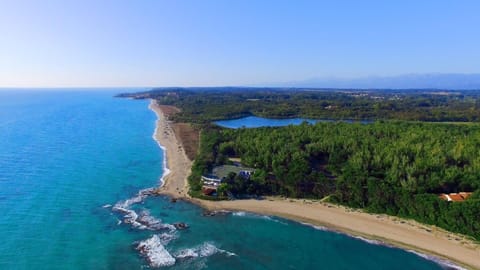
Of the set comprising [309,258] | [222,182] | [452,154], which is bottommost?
[309,258]

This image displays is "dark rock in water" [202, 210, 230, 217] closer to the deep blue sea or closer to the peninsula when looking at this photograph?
the deep blue sea

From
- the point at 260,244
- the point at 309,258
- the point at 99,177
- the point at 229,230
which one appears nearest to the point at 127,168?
the point at 99,177

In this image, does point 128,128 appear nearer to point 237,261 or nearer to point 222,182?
point 222,182

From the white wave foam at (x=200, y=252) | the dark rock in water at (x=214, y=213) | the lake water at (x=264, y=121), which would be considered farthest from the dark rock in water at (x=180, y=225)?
the lake water at (x=264, y=121)

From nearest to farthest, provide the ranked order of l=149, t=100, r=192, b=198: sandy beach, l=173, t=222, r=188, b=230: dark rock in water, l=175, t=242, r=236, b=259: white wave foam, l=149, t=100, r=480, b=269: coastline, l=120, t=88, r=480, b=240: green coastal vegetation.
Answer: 1. l=175, t=242, r=236, b=259: white wave foam
2. l=149, t=100, r=480, b=269: coastline
3. l=173, t=222, r=188, b=230: dark rock in water
4. l=120, t=88, r=480, b=240: green coastal vegetation
5. l=149, t=100, r=192, b=198: sandy beach

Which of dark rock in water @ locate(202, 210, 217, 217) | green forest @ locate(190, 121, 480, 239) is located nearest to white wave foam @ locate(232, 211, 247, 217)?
dark rock in water @ locate(202, 210, 217, 217)

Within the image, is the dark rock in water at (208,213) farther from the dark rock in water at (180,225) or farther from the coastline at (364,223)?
the dark rock in water at (180,225)
